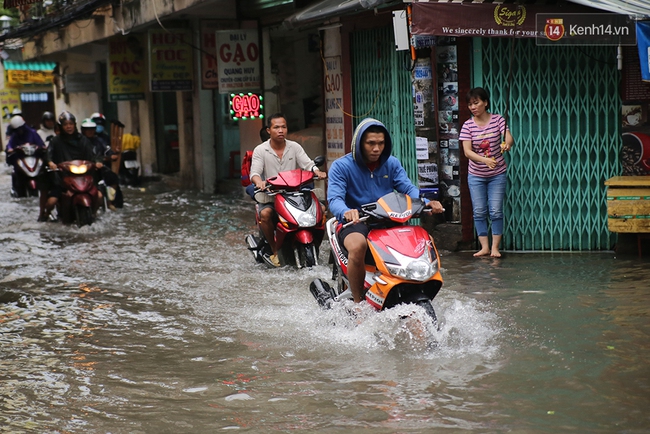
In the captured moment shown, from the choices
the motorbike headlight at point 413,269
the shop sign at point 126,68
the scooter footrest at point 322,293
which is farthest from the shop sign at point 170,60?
the motorbike headlight at point 413,269

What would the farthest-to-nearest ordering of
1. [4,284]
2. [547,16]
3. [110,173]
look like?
[110,173] < [4,284] < [547,16]

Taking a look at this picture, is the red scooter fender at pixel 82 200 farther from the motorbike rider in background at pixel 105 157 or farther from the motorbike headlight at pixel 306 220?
the motorbike headlight at pixel 306 220

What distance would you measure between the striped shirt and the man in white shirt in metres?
1.60

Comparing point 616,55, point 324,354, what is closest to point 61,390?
point 324,354

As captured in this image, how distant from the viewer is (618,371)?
5219 mm

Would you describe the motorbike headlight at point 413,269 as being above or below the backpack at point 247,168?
below

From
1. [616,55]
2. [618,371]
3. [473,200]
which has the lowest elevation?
[618,371]

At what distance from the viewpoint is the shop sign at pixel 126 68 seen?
20812mm

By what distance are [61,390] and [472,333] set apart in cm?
268

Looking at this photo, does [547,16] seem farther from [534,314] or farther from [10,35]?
[10,35]

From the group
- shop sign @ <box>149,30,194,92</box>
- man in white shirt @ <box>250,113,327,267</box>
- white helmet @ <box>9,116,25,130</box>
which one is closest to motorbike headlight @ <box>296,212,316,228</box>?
man in white shirt @ <box>250,113,327,267</box>

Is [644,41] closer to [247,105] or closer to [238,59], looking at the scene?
[238,59]

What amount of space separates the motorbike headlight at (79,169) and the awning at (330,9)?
3.58m

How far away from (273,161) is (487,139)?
2194 mm
